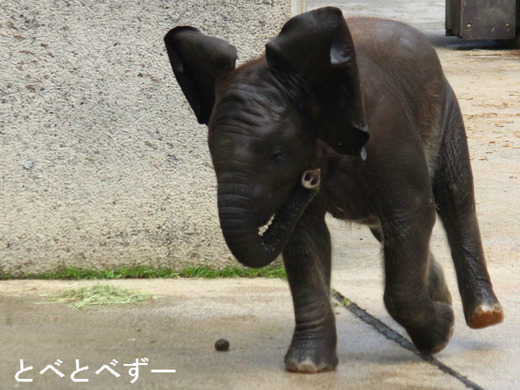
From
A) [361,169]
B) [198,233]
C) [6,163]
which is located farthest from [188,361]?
[6,163]

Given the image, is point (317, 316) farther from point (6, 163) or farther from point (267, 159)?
point (6, 163)

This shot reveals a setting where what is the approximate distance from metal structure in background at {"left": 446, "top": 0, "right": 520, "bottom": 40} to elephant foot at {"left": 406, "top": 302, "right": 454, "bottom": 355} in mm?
10848

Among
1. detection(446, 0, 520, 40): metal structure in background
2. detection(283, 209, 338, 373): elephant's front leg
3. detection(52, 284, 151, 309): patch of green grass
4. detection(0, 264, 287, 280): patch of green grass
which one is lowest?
detection(446, 0, 520, 40): metal structure in background

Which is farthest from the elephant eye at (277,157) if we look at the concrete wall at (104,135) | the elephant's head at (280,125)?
the concrete wall at (104,135)

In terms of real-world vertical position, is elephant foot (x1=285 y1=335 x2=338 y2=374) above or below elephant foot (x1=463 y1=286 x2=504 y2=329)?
above

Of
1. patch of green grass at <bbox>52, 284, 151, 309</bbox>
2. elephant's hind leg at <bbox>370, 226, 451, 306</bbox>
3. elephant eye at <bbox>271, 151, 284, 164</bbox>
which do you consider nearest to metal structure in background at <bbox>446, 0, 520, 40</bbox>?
patch of green grass at <bbox>52, 284, 151, 309</bbox>

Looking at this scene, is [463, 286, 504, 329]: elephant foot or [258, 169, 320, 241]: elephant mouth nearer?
[258, 169, 320, 241]: elephant mouth

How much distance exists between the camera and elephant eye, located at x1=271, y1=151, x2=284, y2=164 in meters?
3.72

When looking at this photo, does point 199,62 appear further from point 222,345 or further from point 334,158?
point 222,345

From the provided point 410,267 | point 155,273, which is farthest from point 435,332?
point 155,273

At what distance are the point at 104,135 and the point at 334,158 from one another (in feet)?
6.70

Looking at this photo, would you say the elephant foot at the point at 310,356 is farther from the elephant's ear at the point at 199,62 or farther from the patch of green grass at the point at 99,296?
the patch of green grass at the point at 99,296

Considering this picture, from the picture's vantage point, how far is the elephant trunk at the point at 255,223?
3.65m

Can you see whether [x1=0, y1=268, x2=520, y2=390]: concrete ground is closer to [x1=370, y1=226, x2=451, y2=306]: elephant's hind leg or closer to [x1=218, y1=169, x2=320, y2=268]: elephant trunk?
[x1=370, y1=226, x2=451, y2=306]: elephant's hind leg
